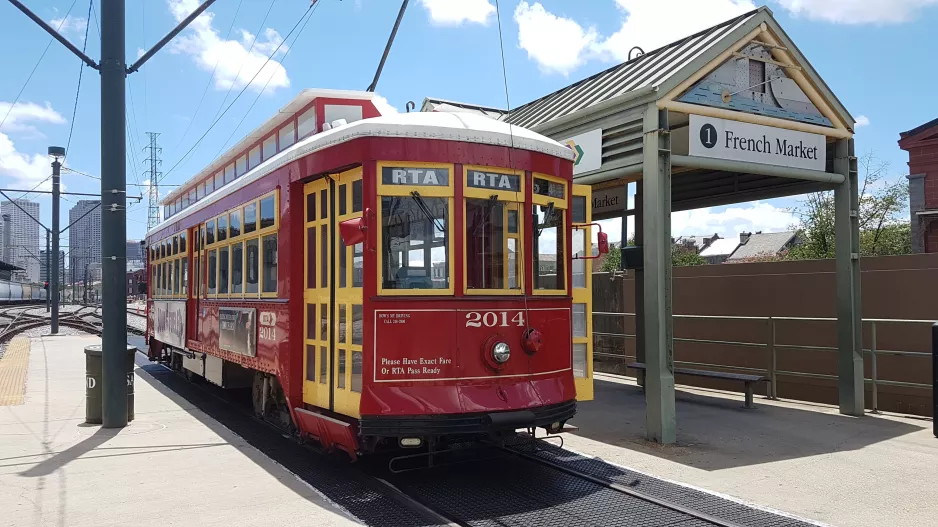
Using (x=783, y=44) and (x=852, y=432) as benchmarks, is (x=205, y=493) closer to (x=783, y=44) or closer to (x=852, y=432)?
(x=852, y=432)

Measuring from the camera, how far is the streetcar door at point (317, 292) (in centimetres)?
672

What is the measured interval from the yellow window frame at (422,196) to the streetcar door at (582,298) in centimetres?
154

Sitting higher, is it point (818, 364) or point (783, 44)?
point (783, 44)

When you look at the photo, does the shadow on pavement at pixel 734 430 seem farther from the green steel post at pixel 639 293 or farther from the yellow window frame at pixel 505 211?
the yellow window frame at pixel 505 211

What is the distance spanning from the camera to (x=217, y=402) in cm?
1138

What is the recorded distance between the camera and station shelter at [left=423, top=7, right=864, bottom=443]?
809 cm

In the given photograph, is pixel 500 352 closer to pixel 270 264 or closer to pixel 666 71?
pixel 270 264

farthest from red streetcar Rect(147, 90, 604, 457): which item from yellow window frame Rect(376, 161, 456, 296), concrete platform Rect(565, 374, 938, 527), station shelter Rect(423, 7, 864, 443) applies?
concrete platform Rect(565, 374, 938, 527)

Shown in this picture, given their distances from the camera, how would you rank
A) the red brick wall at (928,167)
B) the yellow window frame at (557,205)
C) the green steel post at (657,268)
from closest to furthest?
the yellow window frame at (557,205)
the green steel post at (657,268)
the red brick wall at (928,167)

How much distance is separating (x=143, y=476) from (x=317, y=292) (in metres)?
2.15

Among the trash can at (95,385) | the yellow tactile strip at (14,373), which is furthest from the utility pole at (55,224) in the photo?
the trash can at (95,385)

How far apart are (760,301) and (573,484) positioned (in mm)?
6223

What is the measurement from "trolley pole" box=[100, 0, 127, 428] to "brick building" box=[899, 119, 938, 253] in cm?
1590

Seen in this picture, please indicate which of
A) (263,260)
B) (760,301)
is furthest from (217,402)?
(760,301)
